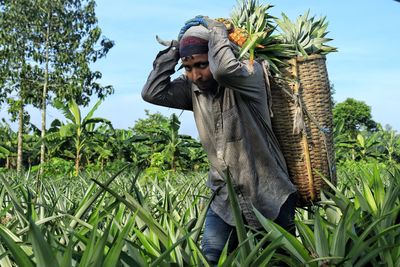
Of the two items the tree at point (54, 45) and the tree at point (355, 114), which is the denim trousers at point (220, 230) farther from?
the tree at point (355, 114)

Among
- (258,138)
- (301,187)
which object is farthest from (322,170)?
(258,138)

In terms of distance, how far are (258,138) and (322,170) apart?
1.25 ft

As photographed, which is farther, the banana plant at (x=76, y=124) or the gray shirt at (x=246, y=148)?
the banana plant at (x=76, y=124)

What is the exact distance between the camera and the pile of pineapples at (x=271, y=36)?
2840 millimetres

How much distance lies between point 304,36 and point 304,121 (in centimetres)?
43

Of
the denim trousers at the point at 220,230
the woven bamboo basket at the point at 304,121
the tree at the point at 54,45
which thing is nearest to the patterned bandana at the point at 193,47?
the woven bamboo basket at the point at 304,121

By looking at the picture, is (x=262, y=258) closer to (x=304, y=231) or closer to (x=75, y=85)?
(x=304, y=231)

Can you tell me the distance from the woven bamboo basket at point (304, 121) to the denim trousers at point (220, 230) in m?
0.13

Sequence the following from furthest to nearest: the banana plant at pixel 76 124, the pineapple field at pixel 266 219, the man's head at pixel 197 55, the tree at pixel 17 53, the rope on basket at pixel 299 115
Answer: the tree at pixel 17 53 < the banana plant at pixel 76 124 < the rope on basket at pixel 299 115 < the man's head at pixel 197 55 < the pineapple field at pixel 266 219

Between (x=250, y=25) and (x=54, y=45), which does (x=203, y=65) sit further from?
(x=54, y=45)

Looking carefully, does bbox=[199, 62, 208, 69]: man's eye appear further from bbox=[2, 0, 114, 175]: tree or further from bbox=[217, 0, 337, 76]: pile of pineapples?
bbox=[2, 0, 114, 175]: tree

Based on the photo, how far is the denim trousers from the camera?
9.07 ft

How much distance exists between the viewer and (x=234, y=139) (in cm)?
273

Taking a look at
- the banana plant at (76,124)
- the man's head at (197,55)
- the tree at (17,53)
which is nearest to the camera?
the man's head at (197,55)
